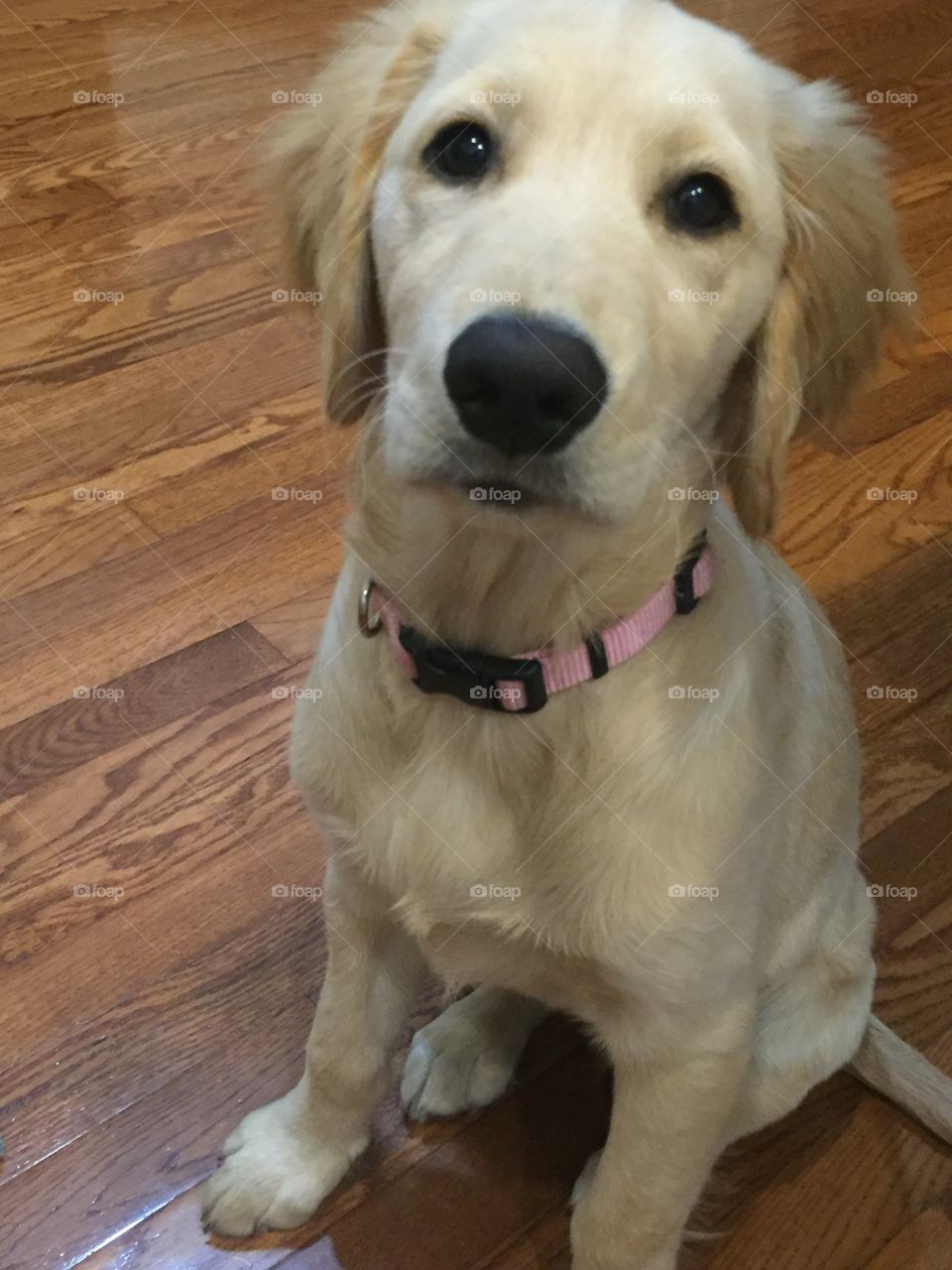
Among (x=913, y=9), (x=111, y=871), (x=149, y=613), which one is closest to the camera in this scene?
(x=111, y=871)

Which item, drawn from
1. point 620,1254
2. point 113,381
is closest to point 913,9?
point 113,381

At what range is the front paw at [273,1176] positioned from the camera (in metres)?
1.33

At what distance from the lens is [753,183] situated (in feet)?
3.23

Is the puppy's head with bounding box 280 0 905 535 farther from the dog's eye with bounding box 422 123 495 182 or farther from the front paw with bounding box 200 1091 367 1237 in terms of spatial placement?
the front paw with bounding box 200 1091 367 1237

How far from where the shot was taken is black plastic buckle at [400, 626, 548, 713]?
1052 millimetres

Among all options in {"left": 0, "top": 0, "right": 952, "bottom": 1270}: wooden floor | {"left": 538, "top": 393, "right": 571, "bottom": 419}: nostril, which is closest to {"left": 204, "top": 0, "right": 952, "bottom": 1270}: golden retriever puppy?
{"left": 538, "top": 393, "right": 571, "bottom": 419}: nostril

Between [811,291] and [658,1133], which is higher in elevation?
[811,291]

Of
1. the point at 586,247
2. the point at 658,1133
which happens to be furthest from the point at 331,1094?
the point at 586,247

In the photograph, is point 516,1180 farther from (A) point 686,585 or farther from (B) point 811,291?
(B) point 811,291

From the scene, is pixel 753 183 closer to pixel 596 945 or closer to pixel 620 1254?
pixel 596 945

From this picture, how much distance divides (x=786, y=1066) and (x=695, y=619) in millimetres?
532

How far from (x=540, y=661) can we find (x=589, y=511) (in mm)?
197

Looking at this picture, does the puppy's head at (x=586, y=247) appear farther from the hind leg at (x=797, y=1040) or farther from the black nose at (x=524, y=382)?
the hind leg at (x=797, y=1040)

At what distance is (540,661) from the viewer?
1056 mm
